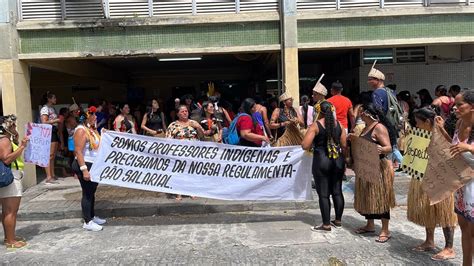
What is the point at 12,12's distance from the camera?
30.6 ft

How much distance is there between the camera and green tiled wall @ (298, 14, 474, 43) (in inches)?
373

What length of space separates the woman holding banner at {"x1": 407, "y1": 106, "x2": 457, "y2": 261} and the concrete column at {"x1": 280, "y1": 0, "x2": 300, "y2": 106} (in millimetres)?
4241

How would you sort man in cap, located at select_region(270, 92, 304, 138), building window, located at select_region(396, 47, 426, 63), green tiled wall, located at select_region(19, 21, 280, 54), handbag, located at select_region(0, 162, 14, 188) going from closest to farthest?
handbag, located at select_region(0, 162, 14, 188), man in cap, located at select_region(270, 92, 304, 138), green tiled wall, located at select_region(19, 21, 280, 54), building window, located at select_region(396, 47, 426, 63)

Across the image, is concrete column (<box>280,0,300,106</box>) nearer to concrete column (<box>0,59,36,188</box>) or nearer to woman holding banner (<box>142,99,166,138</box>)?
woman holding banner (<box>142,99,166,138</box>)

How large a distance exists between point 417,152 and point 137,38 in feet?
20.1

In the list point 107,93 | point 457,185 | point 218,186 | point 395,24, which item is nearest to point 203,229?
point 218,186

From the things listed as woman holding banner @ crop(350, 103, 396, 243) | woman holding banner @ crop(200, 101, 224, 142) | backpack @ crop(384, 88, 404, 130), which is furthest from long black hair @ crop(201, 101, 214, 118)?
woman holding banner @ crop(350, 103, 396, 243)

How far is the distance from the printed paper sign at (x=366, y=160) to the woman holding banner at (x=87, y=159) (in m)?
3.63

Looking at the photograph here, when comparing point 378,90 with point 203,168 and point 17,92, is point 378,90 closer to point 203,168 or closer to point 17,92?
point 203,168

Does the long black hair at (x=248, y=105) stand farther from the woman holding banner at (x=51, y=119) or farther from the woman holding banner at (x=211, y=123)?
the woman holding banner at (x=51, y=119)

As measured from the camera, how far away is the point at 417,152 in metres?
5.41

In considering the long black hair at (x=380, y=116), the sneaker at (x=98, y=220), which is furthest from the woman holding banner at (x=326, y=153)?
the sneaker at (x=98, y=220)

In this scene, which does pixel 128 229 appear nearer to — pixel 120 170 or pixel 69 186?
pixel 120 170

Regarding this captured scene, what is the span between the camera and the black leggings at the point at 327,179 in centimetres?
606
